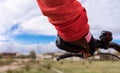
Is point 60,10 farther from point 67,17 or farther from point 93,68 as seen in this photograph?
point 93,68

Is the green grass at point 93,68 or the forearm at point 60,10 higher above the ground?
the forearm at point 60,10

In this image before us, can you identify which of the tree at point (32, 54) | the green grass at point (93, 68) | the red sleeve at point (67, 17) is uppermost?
the tree at point (32, 54)

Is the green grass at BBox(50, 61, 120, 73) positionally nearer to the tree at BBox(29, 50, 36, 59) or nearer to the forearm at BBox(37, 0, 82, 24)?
the tree at BBox(29, 50, 36, 59)

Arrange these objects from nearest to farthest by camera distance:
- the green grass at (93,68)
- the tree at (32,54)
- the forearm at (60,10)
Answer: the forearm at (60,10) < the green grass at (93,68) < the tree at (32,54)

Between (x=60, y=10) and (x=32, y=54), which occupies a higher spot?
(x=32, y=54)

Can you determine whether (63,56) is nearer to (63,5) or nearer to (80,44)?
(80,44)

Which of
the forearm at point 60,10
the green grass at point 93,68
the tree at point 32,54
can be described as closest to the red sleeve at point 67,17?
the forearm at point 60,10

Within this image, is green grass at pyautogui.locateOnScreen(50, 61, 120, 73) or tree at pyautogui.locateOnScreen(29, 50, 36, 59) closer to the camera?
green grass at pyautogui.locateOnScreen(50, 61, 120, 73)

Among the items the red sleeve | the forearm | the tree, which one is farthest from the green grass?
the forearm

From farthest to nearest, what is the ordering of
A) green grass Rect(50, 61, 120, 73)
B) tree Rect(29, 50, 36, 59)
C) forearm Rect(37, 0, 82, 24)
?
1. tree Rect(29, 50, 36, 59)
2. green grass Rect(50, 61, 120, 73)
3. forearm Rect(37, 0, 82, 24)

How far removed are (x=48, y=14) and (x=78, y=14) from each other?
0.15 metres

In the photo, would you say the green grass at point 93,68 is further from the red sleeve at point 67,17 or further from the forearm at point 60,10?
the forearm at point 60,10

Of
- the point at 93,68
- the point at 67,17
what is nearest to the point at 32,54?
the point at 93,68

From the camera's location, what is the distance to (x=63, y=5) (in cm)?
182
